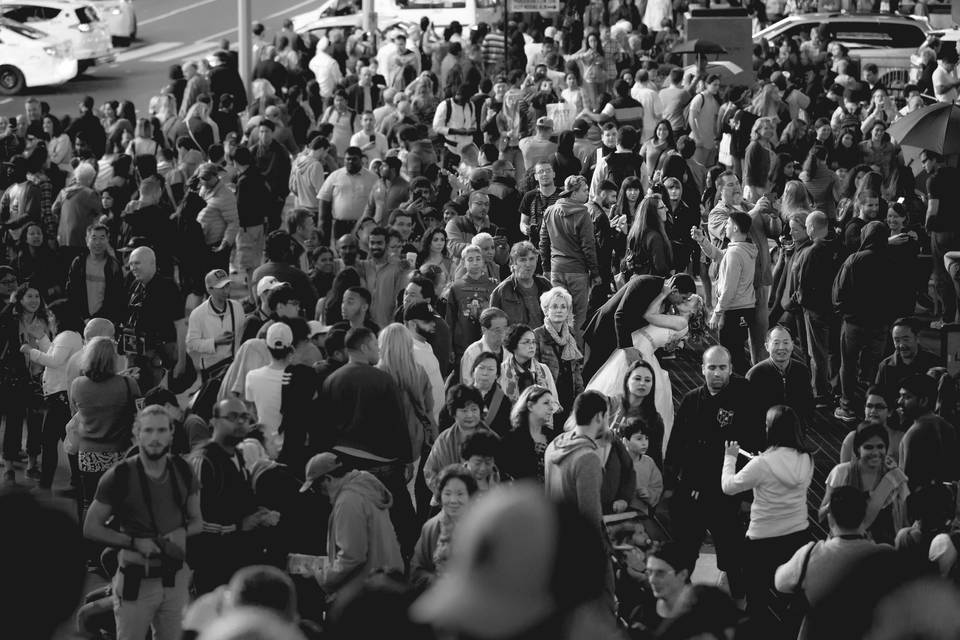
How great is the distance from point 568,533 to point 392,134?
16554mm

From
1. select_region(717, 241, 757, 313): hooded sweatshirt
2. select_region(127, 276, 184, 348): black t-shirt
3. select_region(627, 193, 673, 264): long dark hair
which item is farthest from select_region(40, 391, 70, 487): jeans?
select_region(717, 241, 757, 313): hooded sweatshirt

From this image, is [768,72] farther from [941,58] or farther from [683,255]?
[683,255]

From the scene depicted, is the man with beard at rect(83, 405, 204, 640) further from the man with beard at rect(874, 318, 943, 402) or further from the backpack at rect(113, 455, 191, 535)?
the man with beard at rect(874, 318, 943, 402)

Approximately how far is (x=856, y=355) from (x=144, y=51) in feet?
82.8

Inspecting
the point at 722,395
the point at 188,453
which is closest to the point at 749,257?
the point at 722,395

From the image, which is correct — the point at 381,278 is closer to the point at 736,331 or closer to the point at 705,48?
the point at 736,331

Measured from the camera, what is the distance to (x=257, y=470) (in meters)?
7.42

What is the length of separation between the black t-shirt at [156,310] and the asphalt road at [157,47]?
17.3 m

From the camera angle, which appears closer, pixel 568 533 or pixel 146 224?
pixel 568 533

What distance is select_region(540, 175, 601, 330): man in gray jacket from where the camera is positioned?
1217cm

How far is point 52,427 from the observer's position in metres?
10.1

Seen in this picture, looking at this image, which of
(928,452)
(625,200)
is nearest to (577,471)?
(928,452)

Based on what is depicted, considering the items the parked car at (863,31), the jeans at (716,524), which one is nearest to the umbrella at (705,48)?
the parked car at (863,31)

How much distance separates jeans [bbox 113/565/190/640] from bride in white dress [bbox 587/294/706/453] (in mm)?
2759
